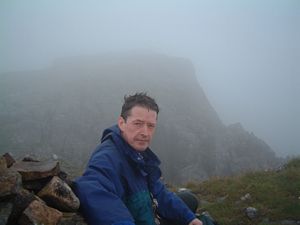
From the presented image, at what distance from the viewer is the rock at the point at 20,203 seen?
3.93m

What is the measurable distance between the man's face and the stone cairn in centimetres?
127

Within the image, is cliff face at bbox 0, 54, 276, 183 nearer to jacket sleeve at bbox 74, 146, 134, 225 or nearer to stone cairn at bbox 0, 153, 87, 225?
jacket sleeve at bbox 74, 146, 134, 225

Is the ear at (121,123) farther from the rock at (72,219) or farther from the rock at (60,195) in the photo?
the rock at (72,219)

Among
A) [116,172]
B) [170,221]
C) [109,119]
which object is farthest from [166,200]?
[109,119]

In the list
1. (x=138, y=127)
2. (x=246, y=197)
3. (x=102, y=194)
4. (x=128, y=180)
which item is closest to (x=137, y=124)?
(x=138, y=127)

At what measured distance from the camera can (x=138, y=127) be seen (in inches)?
209

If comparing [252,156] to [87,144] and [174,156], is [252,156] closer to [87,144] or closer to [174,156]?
[174,156]

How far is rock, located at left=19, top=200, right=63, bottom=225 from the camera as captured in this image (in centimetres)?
387

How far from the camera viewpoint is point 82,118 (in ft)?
291

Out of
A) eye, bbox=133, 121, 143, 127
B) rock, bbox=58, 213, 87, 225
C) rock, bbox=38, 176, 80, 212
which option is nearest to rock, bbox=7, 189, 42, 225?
rock, bbox=38, 176, 80, 212

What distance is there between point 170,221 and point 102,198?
2.58m

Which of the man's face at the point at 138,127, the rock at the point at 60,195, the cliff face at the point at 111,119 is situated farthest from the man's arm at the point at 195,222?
the cliff face at the point at 111,119

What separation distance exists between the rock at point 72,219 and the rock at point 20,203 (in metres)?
0.50

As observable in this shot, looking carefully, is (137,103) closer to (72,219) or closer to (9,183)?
(72,219)
